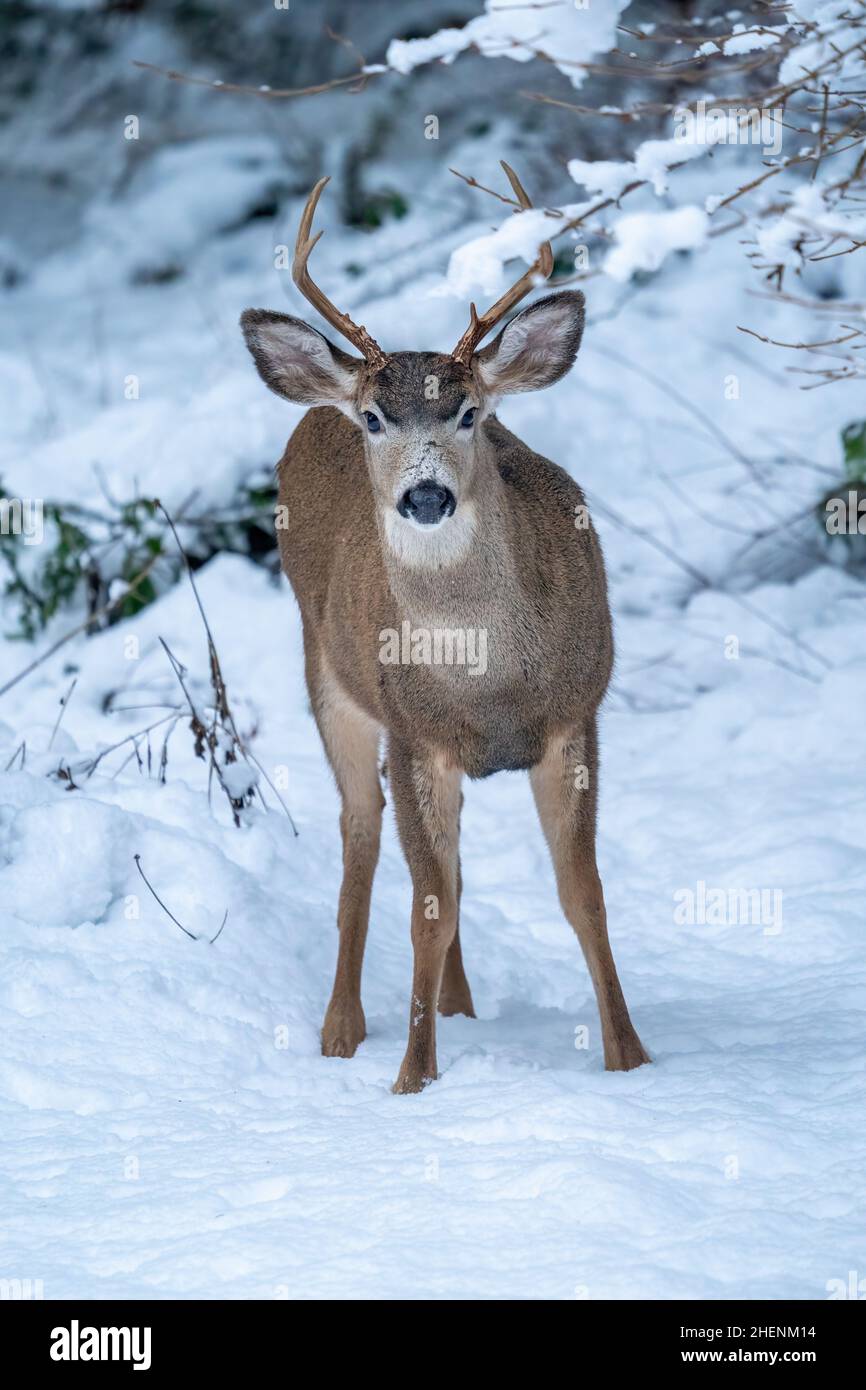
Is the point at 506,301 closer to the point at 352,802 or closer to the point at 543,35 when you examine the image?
the point at 543,35

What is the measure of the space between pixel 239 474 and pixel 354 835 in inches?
152

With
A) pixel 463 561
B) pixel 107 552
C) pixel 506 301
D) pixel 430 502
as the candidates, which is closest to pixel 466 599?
pixel 463 561

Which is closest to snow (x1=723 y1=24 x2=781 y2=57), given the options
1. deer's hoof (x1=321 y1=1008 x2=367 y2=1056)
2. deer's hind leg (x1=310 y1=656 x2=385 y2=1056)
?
Answer: deer's hind leg (x1=310 y1=656 x2=385 y2=1056)

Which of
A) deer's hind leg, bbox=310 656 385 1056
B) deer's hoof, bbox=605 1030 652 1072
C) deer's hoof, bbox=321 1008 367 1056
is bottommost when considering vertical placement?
deer's hoof, bbox=321 1008 367 1056

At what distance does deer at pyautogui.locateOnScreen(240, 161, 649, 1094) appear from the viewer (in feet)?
15.1

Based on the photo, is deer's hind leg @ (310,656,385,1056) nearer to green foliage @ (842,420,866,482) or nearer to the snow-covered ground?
the snow-covered ground

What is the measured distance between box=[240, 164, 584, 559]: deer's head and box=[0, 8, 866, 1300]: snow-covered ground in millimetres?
1433

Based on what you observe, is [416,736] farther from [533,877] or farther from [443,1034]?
[533,877]

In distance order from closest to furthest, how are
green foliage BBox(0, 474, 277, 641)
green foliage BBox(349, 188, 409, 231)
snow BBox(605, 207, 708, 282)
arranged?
snow BBox(605, 207, 708, 282), green foliage BBox(0, 474, 277, 641), green foliage BBox(349, 188, 409, 231)

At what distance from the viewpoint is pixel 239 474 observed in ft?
29.8

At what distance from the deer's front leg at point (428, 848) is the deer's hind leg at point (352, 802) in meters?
0.57

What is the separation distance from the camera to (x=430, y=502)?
172 inches

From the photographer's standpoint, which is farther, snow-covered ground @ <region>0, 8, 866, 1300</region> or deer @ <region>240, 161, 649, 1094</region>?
deer @ <region>240, 161, 649, 1094</region>

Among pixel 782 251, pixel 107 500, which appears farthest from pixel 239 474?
pixel 782 251
